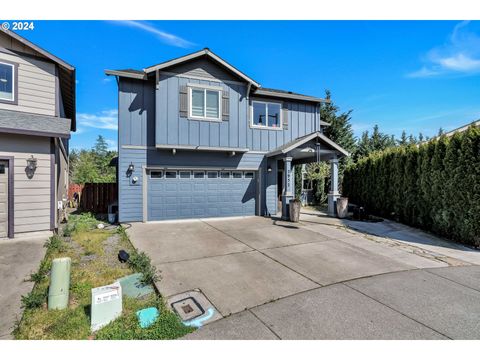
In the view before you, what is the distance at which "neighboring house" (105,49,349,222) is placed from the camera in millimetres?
9391

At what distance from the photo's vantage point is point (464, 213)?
6984 mm

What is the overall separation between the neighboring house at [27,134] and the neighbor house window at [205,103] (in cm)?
447

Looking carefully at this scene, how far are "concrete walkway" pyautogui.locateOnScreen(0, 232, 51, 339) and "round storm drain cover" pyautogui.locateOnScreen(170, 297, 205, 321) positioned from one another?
193 centimetres

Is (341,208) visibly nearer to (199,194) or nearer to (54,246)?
(199,194)

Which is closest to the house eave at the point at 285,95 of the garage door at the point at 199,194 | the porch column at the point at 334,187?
the porch column at the point at 334,187

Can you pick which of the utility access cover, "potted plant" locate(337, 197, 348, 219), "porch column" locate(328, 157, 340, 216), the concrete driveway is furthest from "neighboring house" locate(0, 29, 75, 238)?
"potted plant" locate(337, 197, 348, 219)

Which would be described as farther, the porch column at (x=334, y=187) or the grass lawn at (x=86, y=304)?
the porch column at (x=334, y=187)

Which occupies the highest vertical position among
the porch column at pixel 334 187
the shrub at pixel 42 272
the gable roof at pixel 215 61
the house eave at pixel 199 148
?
the gable roof at pixel 215 61

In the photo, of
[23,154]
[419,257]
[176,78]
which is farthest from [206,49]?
[419,257]

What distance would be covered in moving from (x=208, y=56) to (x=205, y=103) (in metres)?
1.93

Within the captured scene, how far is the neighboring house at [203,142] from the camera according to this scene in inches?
370

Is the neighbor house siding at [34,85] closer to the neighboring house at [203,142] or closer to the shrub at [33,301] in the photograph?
the neighboring house at [203,142]

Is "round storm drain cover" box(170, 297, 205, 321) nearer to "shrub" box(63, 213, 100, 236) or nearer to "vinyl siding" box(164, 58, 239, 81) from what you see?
"shrub" box(63, 213, 100, 236)

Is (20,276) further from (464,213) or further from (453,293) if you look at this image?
(464,213)
